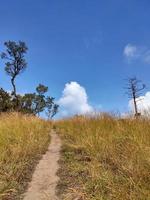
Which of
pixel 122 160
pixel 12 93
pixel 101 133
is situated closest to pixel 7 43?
pixel 12 93

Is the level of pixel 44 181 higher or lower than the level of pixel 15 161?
lower

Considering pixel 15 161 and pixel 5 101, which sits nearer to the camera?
pixel 15 161

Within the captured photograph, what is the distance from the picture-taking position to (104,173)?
17.8ft

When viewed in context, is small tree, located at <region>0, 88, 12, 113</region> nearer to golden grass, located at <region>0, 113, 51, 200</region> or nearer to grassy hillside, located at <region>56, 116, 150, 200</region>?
golden grass, located at <region>0, 113, 51, 200</region>

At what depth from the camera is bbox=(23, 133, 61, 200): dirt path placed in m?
5.11

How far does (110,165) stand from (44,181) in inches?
43.0

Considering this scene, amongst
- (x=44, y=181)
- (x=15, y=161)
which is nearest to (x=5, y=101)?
(x=15, y=161)

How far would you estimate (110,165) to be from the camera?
6047 mm

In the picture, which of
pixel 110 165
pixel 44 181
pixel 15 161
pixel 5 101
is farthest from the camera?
pixel 5 101

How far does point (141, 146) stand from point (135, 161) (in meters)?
0.45

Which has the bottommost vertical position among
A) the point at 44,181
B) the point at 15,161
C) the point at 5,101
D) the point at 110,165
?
the point at 44,181

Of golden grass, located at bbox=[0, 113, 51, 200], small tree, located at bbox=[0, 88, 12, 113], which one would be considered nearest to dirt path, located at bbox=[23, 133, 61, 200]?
golden grass, located at bbox=[0, 113, 51, 200]

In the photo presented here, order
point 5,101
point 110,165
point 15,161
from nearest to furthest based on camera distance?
point 110,165
point 15,161
point 5,101

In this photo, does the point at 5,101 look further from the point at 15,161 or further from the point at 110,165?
the point at 110,165
